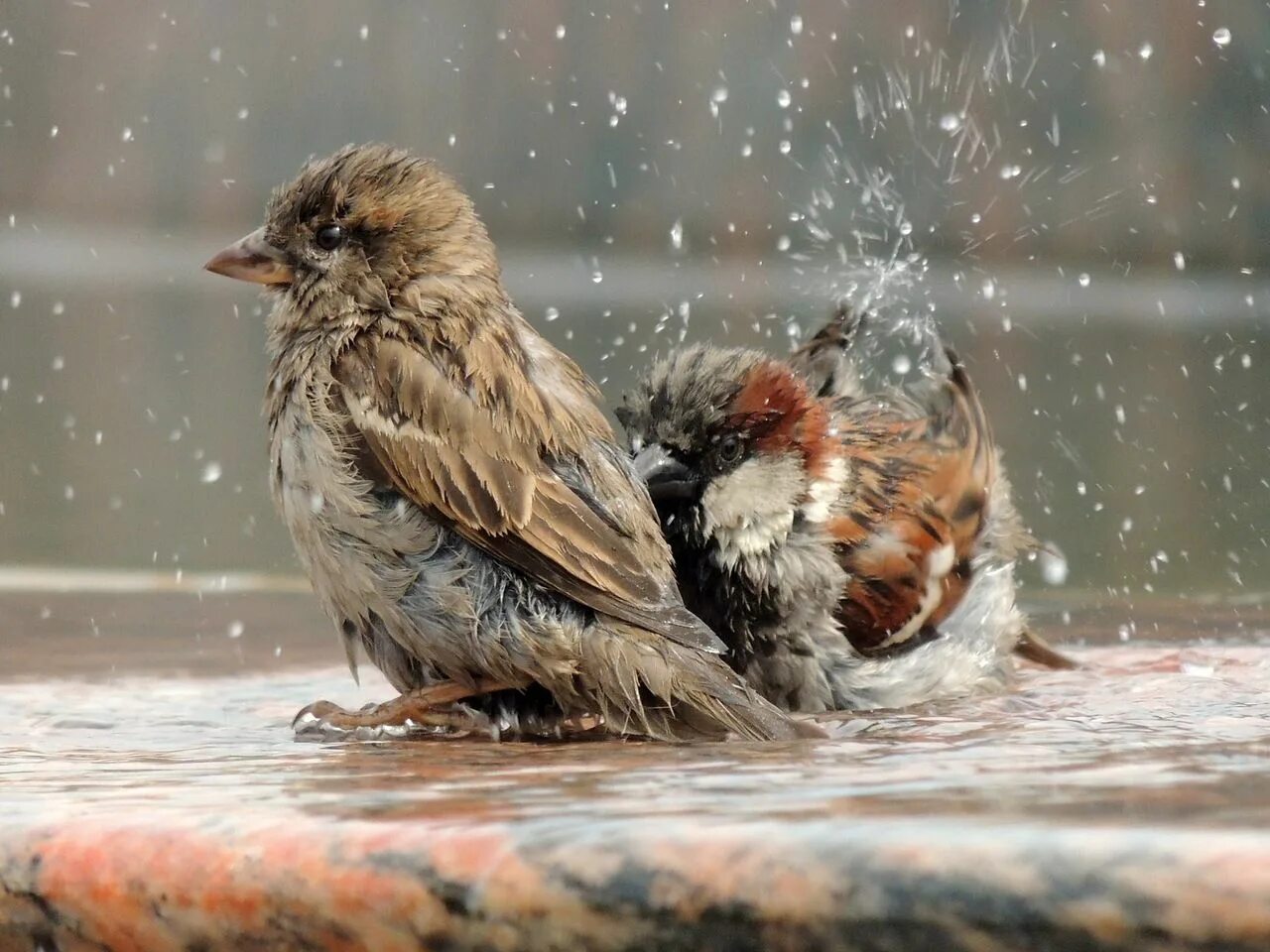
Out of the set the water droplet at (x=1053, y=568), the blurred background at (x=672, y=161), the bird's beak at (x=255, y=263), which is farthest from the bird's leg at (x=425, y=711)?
the blurred background at (x=672, y=161)

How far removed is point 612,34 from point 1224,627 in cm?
565

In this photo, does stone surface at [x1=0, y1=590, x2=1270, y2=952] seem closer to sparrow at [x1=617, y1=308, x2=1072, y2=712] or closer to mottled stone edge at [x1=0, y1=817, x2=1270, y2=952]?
mottled stone edge at [x1=0, y1=817, x2=1270, y2=952]

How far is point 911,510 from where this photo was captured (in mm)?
3229

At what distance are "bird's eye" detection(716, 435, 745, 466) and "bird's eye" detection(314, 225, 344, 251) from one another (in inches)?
24.2

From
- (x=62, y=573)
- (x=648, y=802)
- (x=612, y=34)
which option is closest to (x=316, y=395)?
(x=648, y=802)

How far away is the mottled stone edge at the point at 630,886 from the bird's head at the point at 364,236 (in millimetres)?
1470

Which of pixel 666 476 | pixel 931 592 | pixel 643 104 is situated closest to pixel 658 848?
pixel 666 476

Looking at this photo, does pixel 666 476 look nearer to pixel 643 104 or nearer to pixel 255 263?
pixel 255 263

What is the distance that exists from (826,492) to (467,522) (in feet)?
2.20

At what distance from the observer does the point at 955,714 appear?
2.64 m

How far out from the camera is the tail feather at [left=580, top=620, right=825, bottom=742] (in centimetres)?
245

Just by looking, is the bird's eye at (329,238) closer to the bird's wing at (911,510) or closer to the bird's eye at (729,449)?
the bird's eye at (729,449)

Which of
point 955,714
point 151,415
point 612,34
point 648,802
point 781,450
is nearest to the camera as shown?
point 648,802

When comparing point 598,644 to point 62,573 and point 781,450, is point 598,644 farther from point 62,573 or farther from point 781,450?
point 62,573
